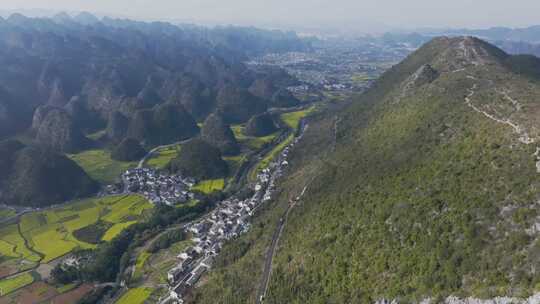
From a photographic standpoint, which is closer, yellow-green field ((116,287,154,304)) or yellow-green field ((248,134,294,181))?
yellow-green field ((116,287,154,304))

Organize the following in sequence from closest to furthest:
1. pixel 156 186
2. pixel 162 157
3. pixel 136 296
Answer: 1. pixel 136 296
2. pixel 156 186
3. pixel 162 157

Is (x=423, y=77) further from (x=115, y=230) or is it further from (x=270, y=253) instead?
(x=115, y=230)

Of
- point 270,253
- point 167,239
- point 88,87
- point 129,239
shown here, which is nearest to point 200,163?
point 129,239

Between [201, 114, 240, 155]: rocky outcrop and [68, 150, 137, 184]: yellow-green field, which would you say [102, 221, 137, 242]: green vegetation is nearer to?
[68, 150, 137, 184]: yellow-green field

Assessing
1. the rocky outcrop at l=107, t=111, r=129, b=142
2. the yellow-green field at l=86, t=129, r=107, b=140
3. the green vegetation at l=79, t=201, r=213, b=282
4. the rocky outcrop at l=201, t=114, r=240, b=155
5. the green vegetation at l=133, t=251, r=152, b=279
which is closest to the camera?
the green vegetation at l=133, t=251, r=152, b=279

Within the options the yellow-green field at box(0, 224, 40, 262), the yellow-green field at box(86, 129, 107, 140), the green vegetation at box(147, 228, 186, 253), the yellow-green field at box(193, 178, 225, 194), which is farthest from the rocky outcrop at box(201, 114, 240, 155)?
the yellow-green field at box(0, 224, 40, 262)

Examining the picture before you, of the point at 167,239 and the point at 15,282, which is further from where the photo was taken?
the point at 167,239

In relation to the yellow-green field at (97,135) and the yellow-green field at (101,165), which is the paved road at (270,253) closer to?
the yellow-green field at (101,165)
